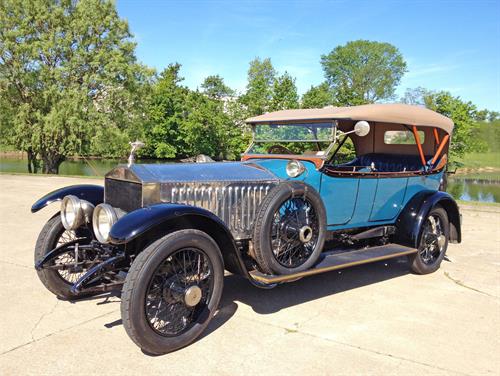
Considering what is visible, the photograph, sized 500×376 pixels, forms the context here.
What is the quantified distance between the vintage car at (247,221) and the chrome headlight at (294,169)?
0.01m

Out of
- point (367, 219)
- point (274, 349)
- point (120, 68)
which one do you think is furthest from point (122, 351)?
point (120, 68)

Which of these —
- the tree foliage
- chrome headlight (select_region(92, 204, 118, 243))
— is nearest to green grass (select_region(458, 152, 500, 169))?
the tree foliage

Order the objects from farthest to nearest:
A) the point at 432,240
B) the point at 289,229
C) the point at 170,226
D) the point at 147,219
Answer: the point at 432,240 < the point at 289,229 < the point at 170,226 < the point at 147,219

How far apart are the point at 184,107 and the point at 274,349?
3918 cm

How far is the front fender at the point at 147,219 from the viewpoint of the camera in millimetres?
3002

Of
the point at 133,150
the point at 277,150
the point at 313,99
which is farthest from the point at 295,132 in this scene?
the point at 313,99

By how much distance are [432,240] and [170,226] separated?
366 cm

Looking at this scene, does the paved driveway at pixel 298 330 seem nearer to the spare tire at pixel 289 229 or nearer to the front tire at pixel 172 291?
the front tire at pixel 172 291

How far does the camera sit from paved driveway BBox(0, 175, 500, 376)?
9.67ft

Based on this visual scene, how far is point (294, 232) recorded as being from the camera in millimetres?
4043

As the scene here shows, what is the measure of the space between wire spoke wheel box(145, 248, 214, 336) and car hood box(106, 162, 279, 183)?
2.41ft

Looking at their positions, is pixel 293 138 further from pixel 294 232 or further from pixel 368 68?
pixel 368 68

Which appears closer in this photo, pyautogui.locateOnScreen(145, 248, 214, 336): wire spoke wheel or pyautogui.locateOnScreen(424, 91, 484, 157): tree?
pyautogui.locateOnScreen(145, 248, 214, 336): wire spoke wheel

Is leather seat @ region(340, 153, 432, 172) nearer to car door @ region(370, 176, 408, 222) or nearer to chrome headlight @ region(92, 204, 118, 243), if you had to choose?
car door @ region(370, 176, 408, 222)
